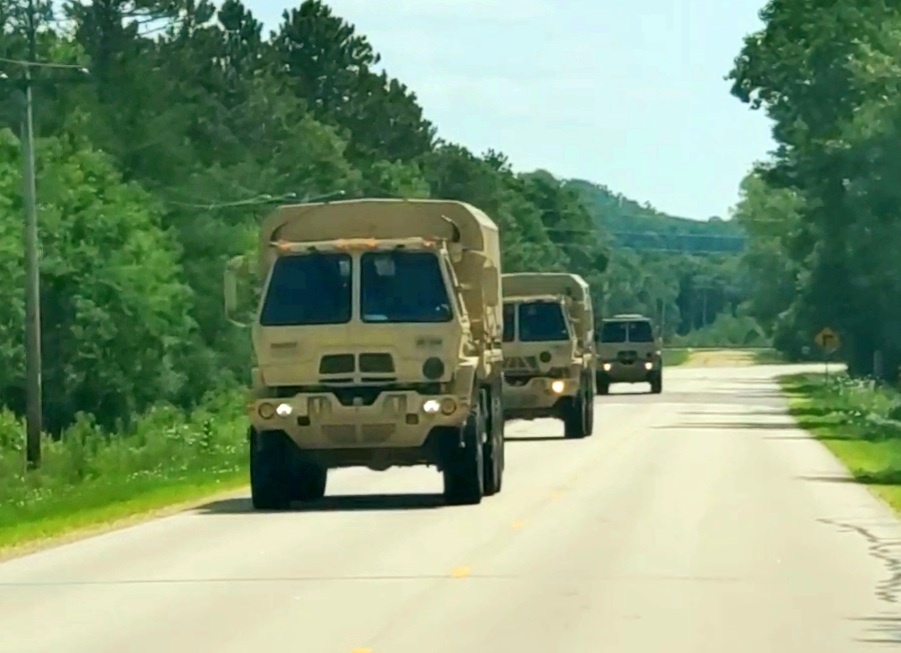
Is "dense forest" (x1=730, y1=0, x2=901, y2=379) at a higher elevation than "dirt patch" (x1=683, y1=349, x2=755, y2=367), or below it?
higher

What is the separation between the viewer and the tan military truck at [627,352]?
7848 cm

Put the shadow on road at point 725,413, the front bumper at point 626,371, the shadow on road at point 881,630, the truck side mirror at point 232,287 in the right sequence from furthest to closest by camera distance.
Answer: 1. the front bumper at point 626,371
2. the shadow on road at point 725,413
3. the truck side mirror at point 232,287
4. the shadow on road at point 881,630

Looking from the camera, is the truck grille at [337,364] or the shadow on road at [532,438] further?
the shadow on road at [532,438]

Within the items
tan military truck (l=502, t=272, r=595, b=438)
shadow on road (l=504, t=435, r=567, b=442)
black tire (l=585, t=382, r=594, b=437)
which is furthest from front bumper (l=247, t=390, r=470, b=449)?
black tire (l=585, t=382, r=594, b=437)

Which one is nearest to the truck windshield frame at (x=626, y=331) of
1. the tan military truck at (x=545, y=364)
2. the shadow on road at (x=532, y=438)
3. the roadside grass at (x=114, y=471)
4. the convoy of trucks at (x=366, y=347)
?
the roadside grass at (x=114, y=471)

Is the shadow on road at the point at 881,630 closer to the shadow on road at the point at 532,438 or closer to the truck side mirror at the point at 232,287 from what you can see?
the truck side mirror at the point at 232,287

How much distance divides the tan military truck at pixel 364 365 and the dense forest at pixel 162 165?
38038 millimetres

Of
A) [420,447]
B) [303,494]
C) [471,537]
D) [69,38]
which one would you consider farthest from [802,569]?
[69,38]

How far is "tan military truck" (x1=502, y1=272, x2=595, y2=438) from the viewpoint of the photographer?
159 feet

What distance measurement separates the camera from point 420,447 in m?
28.9

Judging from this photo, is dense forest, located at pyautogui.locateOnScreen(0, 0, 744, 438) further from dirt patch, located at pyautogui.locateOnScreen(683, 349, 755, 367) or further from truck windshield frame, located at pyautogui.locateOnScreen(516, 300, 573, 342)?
dirt patch, located at pyautogui.locateOnScreen(683, 349, 755, 367)

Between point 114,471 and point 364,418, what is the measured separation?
18983 mm

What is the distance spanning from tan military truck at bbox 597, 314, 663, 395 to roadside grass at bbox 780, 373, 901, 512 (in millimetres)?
4585

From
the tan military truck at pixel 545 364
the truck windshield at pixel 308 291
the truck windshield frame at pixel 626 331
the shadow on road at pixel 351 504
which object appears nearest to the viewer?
the truck windshield at pixel 308 291
